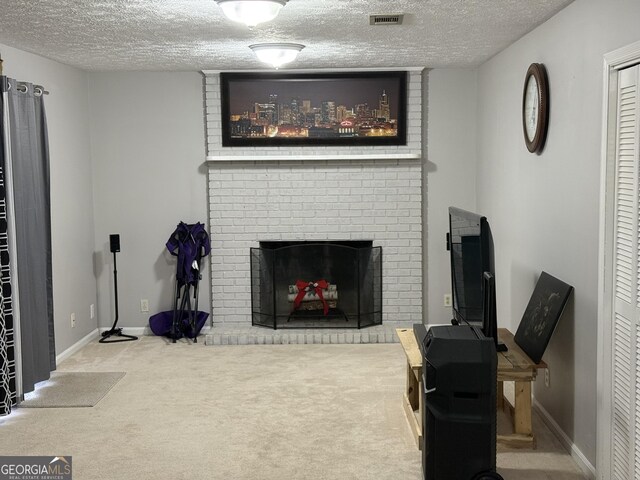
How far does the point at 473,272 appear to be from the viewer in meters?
4.38

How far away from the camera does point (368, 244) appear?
7.03 metres

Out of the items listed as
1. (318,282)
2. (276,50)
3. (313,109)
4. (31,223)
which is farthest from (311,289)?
(31,223)

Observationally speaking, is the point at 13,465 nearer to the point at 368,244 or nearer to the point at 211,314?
the point at 211,314

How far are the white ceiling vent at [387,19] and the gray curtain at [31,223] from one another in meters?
2.31

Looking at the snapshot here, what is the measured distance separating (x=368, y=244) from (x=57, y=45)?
312 cm

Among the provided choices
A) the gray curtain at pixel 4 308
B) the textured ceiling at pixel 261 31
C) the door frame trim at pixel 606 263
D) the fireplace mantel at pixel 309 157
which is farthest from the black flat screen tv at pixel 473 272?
the gray curtain at pixel 4 308

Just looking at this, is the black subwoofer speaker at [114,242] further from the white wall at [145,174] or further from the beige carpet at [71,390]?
the beige carpet at [71,390]

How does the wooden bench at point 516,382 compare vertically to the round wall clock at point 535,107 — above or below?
below

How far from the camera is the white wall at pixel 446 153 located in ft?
22.6

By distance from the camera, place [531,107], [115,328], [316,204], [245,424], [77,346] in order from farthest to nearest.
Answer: [115,328] → [316,204] → [77,346] → [531,107] → [245,424]

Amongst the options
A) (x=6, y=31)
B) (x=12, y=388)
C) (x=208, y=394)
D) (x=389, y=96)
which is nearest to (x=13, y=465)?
(x=12, y=388)

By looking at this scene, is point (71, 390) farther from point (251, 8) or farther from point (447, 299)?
point (447, 299)

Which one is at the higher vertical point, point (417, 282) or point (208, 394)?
point (417, 282)

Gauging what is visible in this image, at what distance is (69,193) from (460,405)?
4141mm
